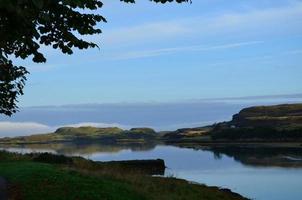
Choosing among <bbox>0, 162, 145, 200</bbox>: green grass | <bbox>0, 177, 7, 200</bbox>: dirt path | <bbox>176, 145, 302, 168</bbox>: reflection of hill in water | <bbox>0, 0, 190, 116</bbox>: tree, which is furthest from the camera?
<bbox>176, 145, 302, 168</bbox>: reflection of hill in water

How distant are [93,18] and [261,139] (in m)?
177

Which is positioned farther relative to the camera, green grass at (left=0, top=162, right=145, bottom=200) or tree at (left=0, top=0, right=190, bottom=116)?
green grass at (left=0, top=162, right=145, bottom=200)

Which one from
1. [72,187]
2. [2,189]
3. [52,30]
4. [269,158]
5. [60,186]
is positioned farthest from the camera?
[269,158]

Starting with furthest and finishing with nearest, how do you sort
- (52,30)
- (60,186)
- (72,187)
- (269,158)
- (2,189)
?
(269,158)
(60,186)
(72,187)
(2,189)
(52,30)

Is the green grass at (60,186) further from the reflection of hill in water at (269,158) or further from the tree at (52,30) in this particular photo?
the reflection of hill in water at (269,158)

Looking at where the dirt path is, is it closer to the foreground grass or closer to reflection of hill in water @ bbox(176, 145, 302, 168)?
the foreground grass

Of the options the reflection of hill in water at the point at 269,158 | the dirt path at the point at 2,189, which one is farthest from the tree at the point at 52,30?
the reflection of hill in water at the point at 269,158

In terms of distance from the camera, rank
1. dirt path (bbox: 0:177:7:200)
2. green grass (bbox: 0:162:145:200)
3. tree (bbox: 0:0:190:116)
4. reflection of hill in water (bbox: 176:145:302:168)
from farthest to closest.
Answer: reflection of hill in water (bbox: 176:145:302:168) < green grass (bbox: 0:162:145:200) < dirt path (bbox: 0:177:7:200) < tree (bbox: 0:0:190:116)

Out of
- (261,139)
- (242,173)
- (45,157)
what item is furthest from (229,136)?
(45,157)

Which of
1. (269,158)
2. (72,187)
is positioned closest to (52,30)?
(72,187)

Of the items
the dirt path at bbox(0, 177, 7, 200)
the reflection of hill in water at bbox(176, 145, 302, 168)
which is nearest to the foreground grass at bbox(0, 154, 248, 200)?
the dirt path at bbox(0, 177, 7, 200)

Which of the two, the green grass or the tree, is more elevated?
the tree

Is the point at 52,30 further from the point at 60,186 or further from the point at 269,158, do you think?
the point at 269,158

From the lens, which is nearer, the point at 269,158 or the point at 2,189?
the point at 2,189
